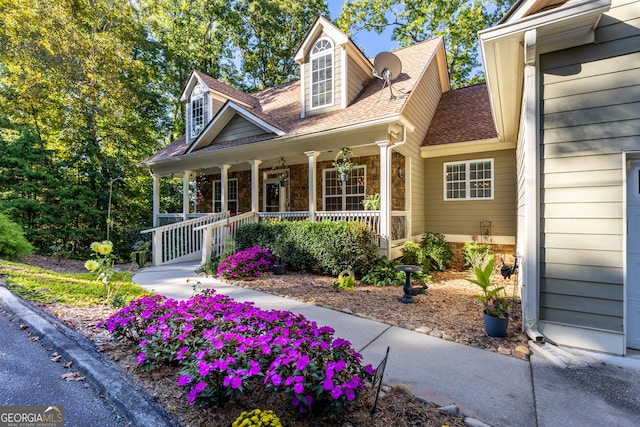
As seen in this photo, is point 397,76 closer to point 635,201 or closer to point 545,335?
point 635,201

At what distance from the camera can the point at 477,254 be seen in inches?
303

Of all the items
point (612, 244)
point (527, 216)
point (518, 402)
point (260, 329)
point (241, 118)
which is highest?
point (241, 118)

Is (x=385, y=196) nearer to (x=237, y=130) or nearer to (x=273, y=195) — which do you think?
(x=273, y=195)

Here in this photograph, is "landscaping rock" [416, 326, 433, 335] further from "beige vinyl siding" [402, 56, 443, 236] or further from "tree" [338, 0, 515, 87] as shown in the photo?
"tree" [338, 0, 515, 87]

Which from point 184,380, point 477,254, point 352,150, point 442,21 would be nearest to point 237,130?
point 352,150

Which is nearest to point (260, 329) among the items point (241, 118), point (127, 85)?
point (241, 118)

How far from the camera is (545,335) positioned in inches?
131

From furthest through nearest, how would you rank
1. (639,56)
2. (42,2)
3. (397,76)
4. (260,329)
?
(42,2), (397,76), (639,56), (260,329)

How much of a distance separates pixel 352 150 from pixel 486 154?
383cm

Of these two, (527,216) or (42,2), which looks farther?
(42,2)

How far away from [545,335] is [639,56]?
308 cm

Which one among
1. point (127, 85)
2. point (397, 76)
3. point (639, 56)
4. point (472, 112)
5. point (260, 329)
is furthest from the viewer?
point (127, 85)

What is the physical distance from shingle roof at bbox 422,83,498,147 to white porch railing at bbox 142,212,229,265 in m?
7.36

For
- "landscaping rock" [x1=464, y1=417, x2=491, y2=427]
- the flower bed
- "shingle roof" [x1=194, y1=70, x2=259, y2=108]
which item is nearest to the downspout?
"landscaping rock" [x1=464, y1=417, x2=491, y2=427]
